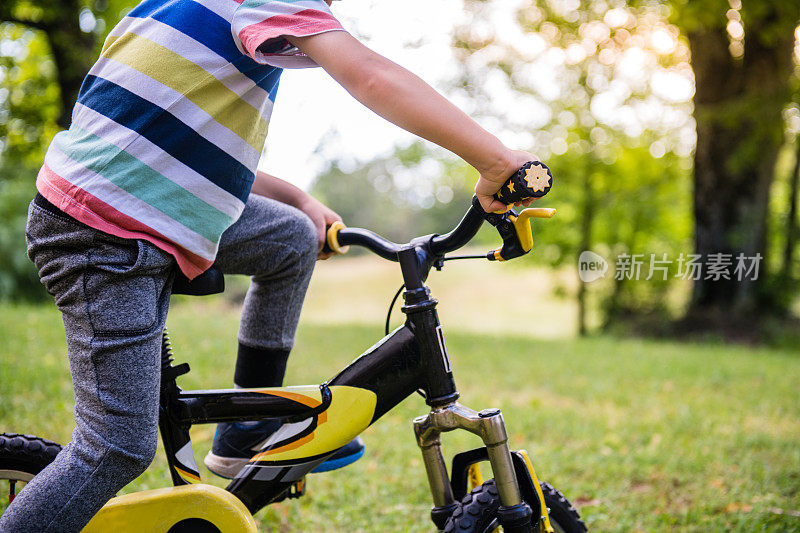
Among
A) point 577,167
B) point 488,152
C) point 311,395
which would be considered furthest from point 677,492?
point 577,167

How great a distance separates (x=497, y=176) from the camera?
1.26 metres

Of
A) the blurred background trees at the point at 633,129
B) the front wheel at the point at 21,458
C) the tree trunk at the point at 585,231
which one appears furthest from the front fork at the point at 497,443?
the tree trunk at the point at 585,231

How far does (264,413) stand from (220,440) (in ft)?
0.91

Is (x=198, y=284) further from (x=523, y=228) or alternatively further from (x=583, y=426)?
(x=583, y=426)

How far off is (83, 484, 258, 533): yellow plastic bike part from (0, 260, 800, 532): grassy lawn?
984mm

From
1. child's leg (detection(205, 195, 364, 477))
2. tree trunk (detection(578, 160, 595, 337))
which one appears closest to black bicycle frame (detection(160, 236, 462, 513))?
child's leg (detection(205, 195, 364, 477))

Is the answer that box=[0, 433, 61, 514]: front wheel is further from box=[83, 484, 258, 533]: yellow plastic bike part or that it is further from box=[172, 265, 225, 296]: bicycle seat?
box=[172, 265, 225, 296]: bicycle seat

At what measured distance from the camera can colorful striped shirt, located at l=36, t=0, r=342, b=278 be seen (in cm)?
132

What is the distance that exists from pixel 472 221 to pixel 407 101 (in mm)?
308

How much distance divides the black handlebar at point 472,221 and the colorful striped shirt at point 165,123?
0.38 meters

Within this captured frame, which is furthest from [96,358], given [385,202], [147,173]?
[385,202]

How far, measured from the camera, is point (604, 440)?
12.3 feet

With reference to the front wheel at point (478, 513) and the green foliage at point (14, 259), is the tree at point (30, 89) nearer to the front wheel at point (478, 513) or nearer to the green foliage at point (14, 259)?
the green foliage at point (14, 259)

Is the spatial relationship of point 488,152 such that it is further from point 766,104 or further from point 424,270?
point 766,104
